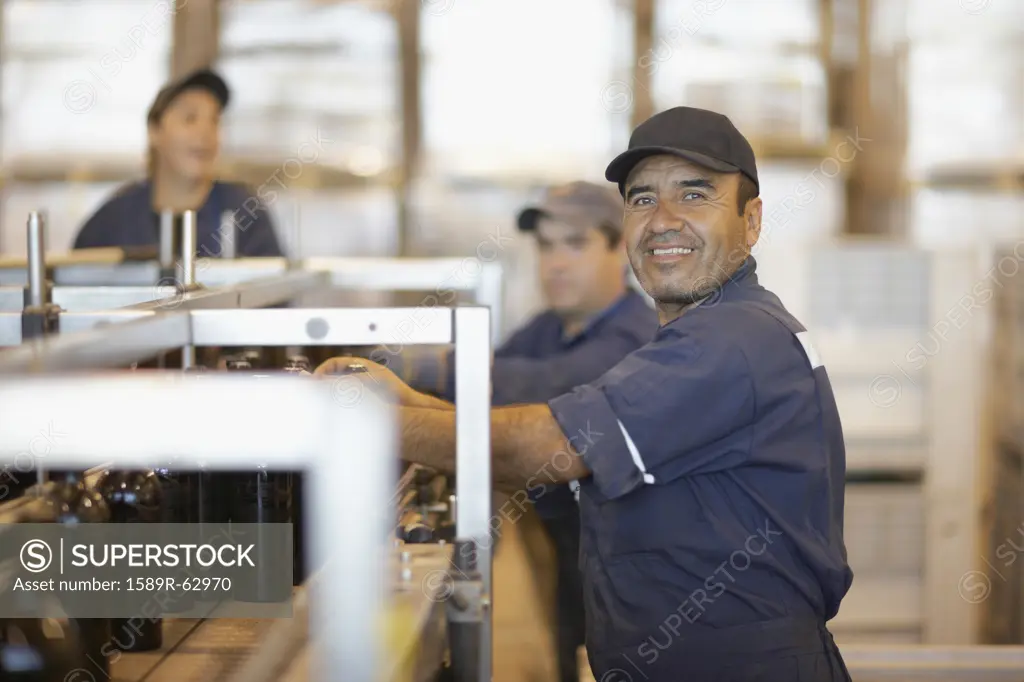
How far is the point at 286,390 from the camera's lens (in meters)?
1.28

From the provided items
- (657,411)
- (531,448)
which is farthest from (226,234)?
(657,411)

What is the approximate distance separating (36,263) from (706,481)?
3.71 ft

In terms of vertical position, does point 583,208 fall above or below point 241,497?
above

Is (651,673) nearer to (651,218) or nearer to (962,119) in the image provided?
(651,218)

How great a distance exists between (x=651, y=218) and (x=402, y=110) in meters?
2.83

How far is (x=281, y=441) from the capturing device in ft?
4.26

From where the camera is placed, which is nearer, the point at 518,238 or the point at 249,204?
the point at 249,204

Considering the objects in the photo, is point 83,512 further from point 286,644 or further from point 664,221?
point 664,221

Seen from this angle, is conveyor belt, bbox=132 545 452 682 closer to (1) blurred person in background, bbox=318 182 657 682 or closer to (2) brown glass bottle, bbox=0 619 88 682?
(2) brown glass bottle, bbox=0 619 88 682

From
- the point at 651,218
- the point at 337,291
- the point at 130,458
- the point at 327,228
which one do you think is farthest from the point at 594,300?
the point at 130,458

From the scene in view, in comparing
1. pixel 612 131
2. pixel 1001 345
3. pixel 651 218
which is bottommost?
pixel 1001 345

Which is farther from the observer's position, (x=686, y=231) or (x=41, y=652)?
(x=686, y=231)

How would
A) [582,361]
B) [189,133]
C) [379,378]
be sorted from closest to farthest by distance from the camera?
1. [379,378]
2. [582,361]
3. [189,133]

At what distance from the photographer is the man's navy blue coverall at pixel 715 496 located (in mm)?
1971
